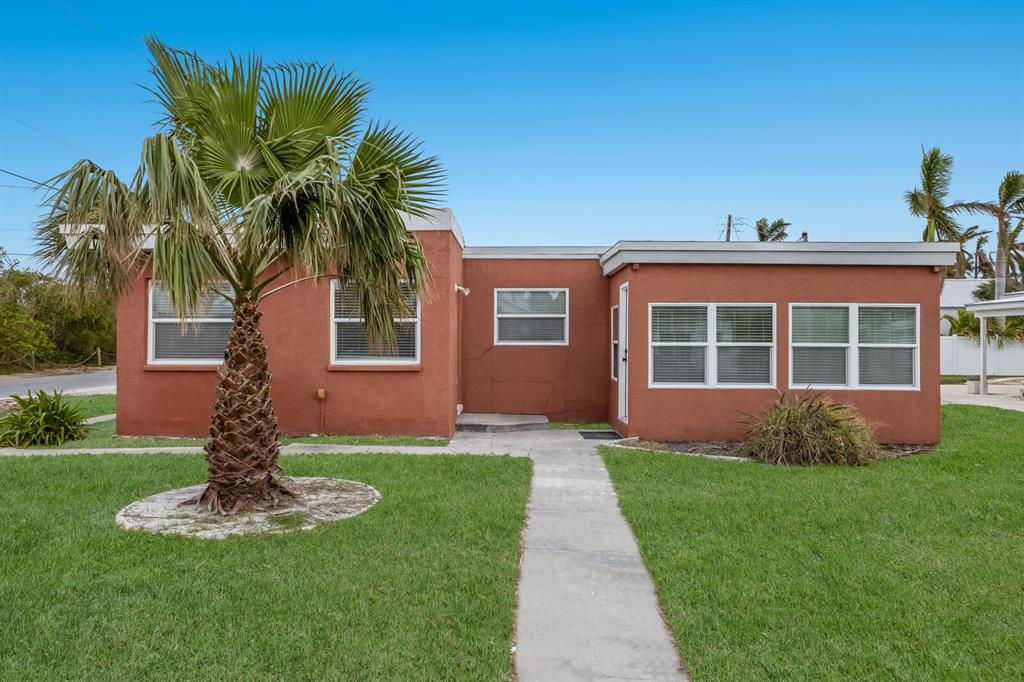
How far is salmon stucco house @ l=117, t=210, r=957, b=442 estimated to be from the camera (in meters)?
9.80

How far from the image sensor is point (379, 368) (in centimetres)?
1000

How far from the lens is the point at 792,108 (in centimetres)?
1545

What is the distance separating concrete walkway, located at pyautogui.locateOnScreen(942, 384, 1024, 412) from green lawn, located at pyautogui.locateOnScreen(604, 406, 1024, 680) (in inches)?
346

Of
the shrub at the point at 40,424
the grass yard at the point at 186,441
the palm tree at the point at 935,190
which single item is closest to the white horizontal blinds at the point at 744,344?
the grass yard at the point at 186,441

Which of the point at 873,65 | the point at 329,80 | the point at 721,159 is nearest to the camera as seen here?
the point at 329,80

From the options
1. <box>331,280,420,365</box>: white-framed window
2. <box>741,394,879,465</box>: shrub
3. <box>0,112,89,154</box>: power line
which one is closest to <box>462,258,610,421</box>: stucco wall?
<box>331,280,420,365</box>: white-framed window

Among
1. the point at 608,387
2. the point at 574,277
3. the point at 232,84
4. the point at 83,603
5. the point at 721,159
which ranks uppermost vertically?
the point at 721,159

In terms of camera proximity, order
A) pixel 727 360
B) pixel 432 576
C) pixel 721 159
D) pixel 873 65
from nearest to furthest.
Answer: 1. pixel 432 576
2. pixel 727 360
3. pixel 873 65
4. pixel 721 159

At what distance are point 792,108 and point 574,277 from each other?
26.2 ft

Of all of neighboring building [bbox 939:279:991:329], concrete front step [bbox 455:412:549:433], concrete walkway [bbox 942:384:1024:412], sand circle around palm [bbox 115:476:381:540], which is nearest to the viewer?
sand circle around palm [bbox 115:476:381:540]

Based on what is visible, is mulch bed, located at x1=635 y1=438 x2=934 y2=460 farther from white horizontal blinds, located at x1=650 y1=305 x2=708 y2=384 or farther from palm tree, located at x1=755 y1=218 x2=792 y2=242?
palm tree, located at x1=755 y1=218 x2=792 y2=242

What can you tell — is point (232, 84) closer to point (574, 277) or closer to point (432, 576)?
point (432, 576)

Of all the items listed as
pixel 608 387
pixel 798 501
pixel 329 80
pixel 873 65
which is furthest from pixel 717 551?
pixel 873 65

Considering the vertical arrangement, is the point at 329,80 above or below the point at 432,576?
above
